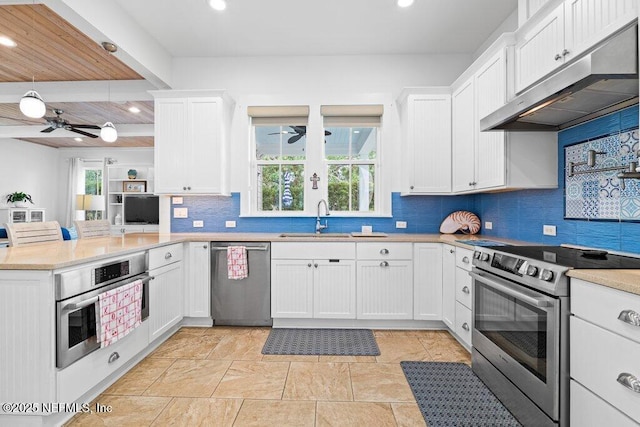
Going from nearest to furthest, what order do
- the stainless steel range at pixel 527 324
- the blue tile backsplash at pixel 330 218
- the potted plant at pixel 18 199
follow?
the stainless steel range at pixel 527 324
the blue tile backsplash at pixel 330 218
the potted plant at pixel 18 199

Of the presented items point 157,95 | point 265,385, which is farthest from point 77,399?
point 157,95

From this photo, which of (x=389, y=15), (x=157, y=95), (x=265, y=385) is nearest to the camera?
(x=265, y=385)

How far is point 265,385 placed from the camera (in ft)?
7.45

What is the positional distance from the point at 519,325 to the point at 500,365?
0.34 m

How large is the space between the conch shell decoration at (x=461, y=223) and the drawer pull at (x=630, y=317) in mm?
2400

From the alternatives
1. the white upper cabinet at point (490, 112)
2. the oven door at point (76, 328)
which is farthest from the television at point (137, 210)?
the white upper cabinet at point (490, 112)

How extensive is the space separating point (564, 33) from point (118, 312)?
3200mm

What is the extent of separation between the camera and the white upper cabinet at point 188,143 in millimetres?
3584

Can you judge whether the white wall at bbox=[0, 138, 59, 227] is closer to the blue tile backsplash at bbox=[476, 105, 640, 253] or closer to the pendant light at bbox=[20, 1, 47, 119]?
the pendant light at bbox=[20, 1, 47, 119]

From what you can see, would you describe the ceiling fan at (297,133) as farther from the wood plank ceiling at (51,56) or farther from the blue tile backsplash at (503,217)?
the wood plank ceiling at (51,56)

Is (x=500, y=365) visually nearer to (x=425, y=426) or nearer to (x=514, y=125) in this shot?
(x=425, y=426)

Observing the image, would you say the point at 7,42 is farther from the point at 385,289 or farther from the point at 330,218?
the point at 385,289

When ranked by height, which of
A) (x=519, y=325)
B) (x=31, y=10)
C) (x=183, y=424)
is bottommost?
(x=183, y=424)

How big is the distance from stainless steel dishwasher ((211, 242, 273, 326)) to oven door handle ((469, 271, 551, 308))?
1.87 metres
